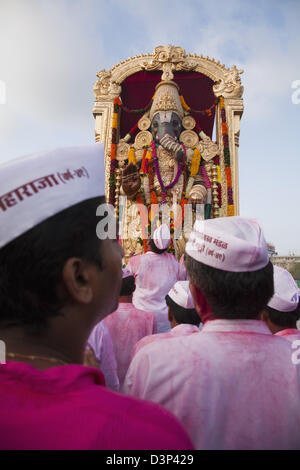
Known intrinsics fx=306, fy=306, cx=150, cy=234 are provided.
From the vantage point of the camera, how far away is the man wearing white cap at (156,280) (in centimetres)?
359

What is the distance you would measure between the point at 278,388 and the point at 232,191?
7952mm

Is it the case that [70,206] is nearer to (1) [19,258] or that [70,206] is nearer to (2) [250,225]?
(1) [19,258]

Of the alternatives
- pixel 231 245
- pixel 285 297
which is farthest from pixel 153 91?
pixel 231 245

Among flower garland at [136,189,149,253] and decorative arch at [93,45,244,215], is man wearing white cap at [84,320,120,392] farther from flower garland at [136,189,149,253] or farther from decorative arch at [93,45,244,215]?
decorative arch at [93,45,244,215]

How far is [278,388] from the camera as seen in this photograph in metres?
0.97

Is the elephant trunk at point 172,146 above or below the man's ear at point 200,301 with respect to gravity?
above

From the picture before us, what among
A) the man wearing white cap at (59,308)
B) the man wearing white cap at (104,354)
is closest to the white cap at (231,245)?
the man wearing white cap at (59,308)

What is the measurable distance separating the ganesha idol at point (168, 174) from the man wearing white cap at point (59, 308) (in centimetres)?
711

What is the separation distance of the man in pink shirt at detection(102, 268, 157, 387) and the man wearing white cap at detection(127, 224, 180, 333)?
3.73ft

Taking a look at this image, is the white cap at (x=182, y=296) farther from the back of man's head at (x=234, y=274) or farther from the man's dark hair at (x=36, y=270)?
the man's dark hair at (x=36, y=270)

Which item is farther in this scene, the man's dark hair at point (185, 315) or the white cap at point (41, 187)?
the man's dark hair at point (185, 315)

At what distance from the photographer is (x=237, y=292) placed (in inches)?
42.4

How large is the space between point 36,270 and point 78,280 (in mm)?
101

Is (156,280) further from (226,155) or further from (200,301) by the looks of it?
(226,155)
